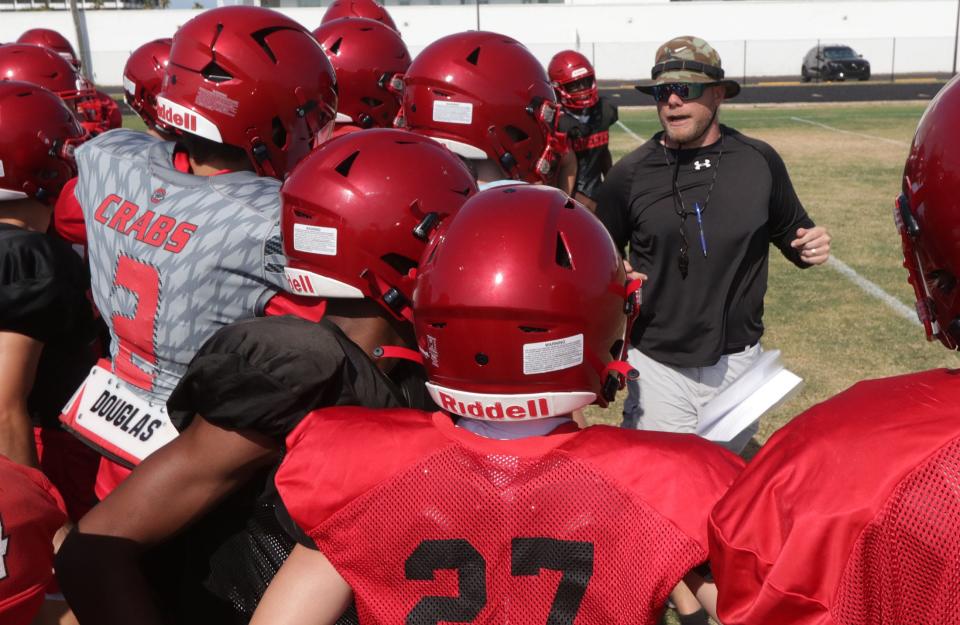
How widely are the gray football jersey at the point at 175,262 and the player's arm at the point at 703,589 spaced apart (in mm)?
1217

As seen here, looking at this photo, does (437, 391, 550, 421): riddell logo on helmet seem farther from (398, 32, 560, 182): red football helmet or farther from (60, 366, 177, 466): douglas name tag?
(398, 32, 560, 182): red football helmet

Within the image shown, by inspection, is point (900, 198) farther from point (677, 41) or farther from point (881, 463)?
point (677, 41)

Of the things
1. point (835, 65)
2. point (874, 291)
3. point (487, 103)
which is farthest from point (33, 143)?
point (835, 65)

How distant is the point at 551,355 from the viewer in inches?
71.8

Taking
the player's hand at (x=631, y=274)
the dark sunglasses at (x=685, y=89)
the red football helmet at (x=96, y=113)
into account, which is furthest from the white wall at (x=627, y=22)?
the player's hand at (x=631, y=274)

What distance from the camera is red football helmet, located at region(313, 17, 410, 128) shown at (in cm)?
478

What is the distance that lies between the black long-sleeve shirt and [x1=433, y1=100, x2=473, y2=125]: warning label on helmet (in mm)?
1052

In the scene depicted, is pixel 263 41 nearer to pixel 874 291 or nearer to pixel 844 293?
pixel 844 293

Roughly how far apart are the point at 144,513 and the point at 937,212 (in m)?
1.56

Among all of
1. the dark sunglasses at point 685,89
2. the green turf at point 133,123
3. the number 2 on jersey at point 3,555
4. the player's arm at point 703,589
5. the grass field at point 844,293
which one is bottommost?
the grass field at point 844,293

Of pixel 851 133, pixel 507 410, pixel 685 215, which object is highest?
pixel 507 410

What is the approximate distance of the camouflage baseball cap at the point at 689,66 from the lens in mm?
4277

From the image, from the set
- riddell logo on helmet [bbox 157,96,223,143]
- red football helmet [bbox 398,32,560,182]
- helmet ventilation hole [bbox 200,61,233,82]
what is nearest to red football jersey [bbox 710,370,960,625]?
riddell logo on helmet [bbox 157,96,223,143]

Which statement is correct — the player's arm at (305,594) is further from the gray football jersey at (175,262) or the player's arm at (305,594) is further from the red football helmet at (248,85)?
the red football helmet at (248,85)
